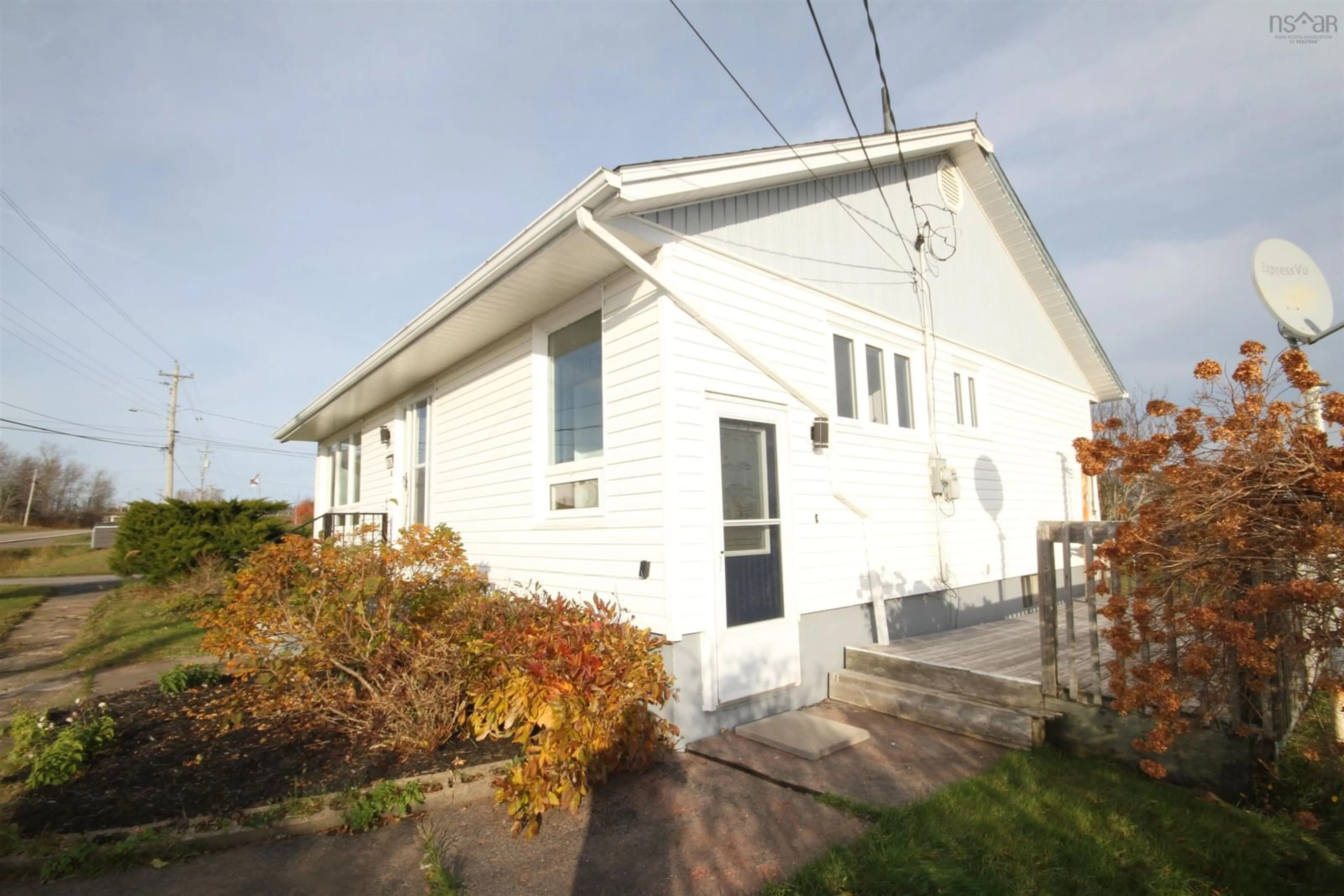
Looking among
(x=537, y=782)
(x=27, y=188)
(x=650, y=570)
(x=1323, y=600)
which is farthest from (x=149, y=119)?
(x=1323, y=600)

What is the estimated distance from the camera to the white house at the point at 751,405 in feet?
16.3

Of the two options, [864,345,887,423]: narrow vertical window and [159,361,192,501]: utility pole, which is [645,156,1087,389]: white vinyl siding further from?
[159,361,192,501]: utility pole

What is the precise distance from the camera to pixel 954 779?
4086 mm

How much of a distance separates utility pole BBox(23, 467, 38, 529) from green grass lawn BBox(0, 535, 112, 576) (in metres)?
38.1

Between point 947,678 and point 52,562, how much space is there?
33.7m

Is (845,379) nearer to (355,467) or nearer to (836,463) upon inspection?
(836,463)

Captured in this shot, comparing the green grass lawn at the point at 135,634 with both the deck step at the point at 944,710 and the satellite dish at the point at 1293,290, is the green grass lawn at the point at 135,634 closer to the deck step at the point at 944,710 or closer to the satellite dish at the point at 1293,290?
the deck step at the point at 944,710

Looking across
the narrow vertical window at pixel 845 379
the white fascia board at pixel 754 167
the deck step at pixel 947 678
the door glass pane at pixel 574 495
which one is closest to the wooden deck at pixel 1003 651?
the deck step at pixel 947 678

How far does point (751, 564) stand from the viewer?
538cm

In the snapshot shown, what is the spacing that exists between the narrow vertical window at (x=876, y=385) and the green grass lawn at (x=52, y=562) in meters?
23.0

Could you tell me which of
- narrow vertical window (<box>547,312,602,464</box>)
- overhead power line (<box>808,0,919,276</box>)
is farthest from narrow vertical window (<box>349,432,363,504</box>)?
overhead power line (<box>808,0,919,276</box>)

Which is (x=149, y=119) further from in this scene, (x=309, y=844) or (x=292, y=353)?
(x=292, y=353)

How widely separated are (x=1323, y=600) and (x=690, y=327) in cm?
379

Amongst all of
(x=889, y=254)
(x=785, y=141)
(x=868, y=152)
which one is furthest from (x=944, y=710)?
(x=868, y=152)
